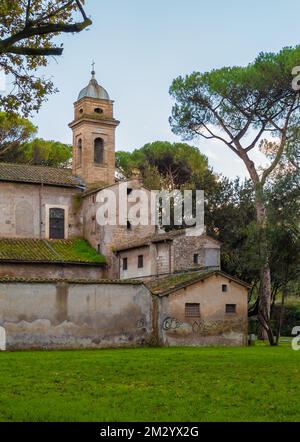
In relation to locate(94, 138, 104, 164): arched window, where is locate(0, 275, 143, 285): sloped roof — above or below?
below

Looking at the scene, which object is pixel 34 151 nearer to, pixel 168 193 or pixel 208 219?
pixel 168 193

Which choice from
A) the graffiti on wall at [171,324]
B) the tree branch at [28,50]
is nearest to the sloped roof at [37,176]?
the graffiti on wall at [171,324]

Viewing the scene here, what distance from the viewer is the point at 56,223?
4253 cm

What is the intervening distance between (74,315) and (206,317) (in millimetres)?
6523

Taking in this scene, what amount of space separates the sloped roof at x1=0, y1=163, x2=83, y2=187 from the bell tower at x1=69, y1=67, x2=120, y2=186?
3.16 ft

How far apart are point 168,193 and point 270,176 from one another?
1615 centimetres

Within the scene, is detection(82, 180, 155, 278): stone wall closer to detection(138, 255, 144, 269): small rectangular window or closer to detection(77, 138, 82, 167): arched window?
detection(138, 255, 144, 269): small rectangular window

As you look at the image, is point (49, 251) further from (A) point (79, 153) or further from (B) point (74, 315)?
(B) point (74, 315)

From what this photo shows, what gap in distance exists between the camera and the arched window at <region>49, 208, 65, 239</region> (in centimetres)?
4225

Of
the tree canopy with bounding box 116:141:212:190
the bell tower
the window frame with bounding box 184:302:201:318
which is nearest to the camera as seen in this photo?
the window frame with bounding box 184:302:201:318

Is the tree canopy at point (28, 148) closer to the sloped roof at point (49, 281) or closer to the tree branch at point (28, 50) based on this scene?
the sloped roof at point (49, 281)

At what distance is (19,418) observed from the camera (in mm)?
9953

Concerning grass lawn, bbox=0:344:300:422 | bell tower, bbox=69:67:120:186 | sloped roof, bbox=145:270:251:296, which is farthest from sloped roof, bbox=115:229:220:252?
grass lawn, bbox=0:344:300:422

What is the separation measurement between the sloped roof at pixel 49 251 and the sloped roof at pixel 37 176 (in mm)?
3608
